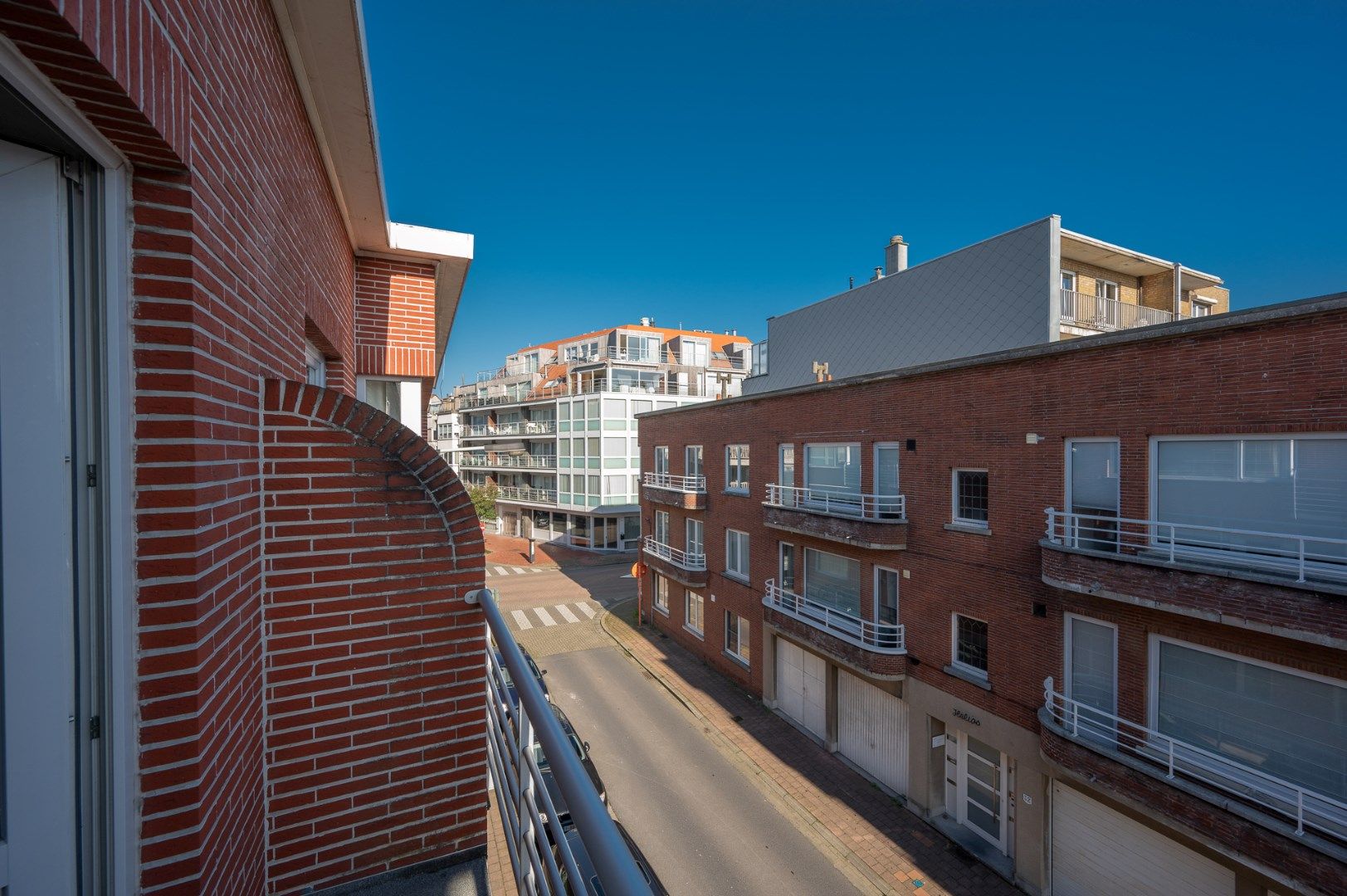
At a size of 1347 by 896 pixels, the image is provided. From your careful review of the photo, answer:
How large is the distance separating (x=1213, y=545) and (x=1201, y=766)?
8.34 feet

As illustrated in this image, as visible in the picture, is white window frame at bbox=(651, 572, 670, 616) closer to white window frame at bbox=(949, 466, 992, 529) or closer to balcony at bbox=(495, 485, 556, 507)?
white window frame at bbox=(949, 466, 992, 529)

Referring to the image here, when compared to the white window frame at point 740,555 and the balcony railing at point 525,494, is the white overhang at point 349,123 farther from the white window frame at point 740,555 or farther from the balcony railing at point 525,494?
the balcony railing at point 525,494

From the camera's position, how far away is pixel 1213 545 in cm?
704

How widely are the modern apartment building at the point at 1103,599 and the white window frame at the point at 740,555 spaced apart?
9.31 feet

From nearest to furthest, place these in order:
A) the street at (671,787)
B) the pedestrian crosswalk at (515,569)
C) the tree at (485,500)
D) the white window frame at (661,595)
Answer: the street at (671,787)
the white window frame at (661,595)
the pedestrian crosswalk at (515,569)
the tree at (485,500)

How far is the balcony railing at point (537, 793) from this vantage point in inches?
40.0

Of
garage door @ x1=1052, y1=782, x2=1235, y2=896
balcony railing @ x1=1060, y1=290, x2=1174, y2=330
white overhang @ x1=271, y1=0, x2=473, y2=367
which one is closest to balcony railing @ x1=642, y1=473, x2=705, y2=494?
balcony railing @ x1=1060, y1=290, x2=1174, y2=330

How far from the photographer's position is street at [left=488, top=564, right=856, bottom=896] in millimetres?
9617

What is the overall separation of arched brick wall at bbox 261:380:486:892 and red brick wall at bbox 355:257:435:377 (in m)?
4.45

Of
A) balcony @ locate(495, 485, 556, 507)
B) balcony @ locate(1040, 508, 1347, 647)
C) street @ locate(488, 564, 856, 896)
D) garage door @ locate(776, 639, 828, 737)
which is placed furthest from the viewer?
balcony @ locate(495, 485, 556, 507)

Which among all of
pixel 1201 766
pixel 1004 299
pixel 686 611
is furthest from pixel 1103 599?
pixel 686 611

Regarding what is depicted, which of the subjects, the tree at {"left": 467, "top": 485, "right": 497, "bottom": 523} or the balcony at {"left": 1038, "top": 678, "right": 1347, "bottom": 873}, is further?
the tree at {"left": 467, "top": 485, "right": 497, "bottom": 523}

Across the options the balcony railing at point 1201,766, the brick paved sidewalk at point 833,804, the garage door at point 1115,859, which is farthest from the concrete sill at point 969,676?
the brick paved sidewalk at point 833,804

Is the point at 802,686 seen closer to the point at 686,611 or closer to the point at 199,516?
the point at 686,611
